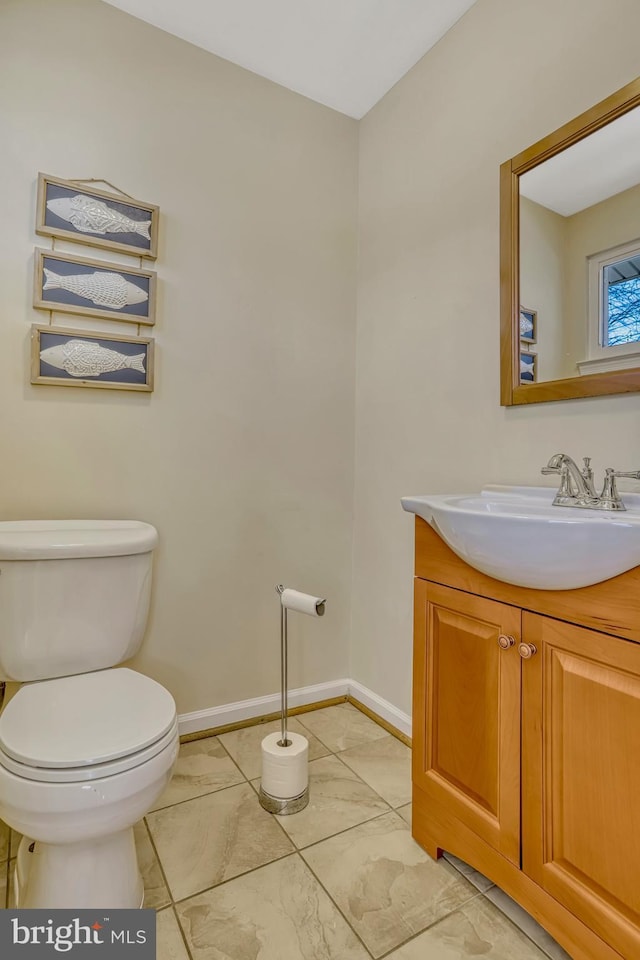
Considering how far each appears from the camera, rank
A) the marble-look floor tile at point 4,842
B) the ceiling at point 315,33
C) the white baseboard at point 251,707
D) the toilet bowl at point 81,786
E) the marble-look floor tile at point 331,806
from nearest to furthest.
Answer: the toilet bowl at point 81,786 → the marble-look floor tile at point 4,842 → the marble-look floor tile at point 331,806 → the ceiling at point 315,33 → the white baseboard at point 251,707

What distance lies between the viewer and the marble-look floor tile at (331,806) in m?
1.38

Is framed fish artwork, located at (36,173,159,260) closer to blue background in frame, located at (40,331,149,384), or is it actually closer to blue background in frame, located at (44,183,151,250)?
blue background in frame, located at (44,183,151,250)

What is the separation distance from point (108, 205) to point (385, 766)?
2.07 m

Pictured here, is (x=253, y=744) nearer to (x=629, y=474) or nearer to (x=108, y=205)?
(x=629, y=474)

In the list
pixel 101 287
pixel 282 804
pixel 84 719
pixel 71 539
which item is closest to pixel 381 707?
pixel 282 804

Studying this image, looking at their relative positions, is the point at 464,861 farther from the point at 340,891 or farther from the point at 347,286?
the point at 347,286

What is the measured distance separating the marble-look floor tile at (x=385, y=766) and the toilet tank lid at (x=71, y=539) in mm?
1015

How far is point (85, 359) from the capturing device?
159cm

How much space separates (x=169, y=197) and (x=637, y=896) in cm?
219

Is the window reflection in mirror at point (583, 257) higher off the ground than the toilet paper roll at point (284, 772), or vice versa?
the window reflection in mirror at point (583, 257)

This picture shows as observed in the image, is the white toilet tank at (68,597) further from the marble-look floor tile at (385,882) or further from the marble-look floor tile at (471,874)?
the marble-look floor tile at (471,874)

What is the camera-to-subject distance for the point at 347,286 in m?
2.13

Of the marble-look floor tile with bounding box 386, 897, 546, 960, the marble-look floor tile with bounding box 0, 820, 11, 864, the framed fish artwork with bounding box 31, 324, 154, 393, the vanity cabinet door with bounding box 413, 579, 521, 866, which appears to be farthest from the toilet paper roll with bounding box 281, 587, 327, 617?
the marble-look floor tile with bounding box 0, 820, 11, 864

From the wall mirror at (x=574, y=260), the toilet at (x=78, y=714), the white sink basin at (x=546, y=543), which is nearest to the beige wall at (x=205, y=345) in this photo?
the toilet at (x=78, y=714)
